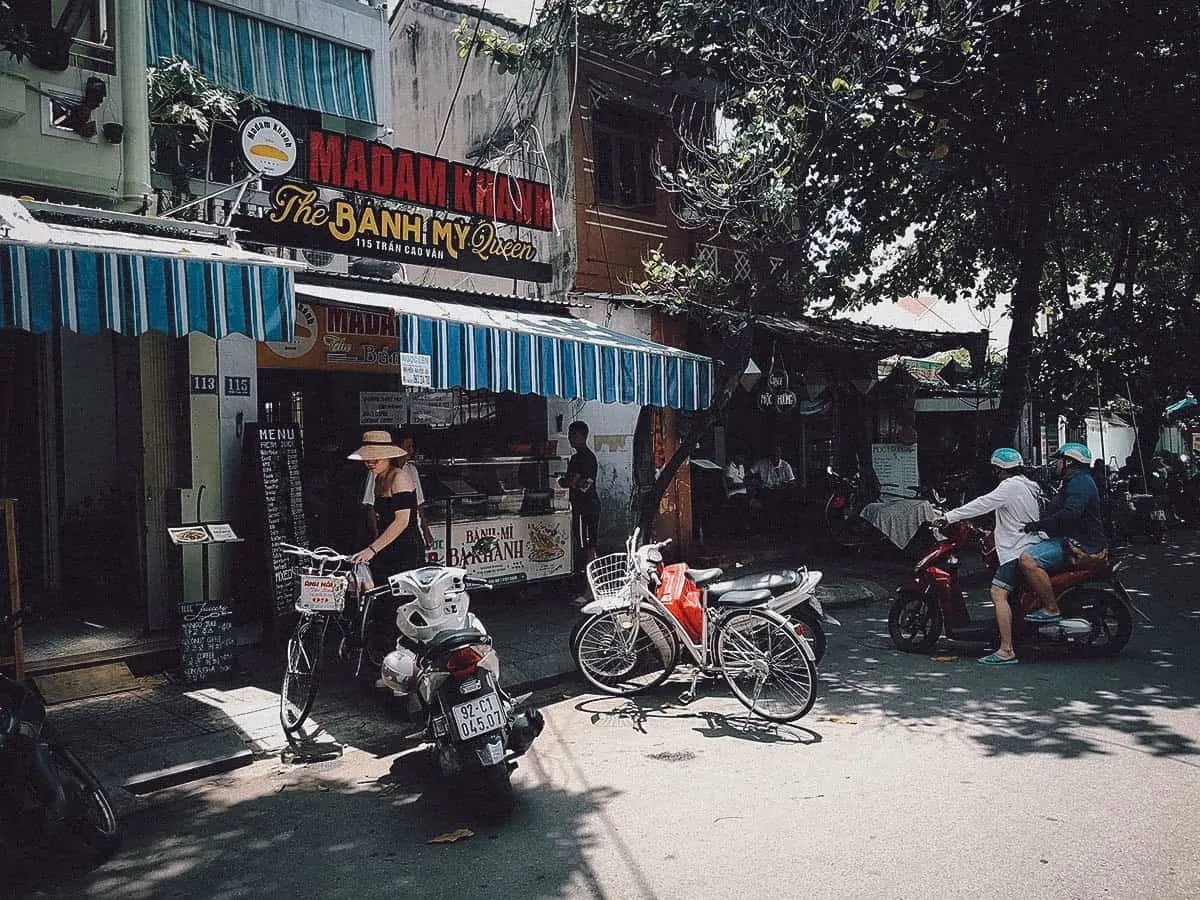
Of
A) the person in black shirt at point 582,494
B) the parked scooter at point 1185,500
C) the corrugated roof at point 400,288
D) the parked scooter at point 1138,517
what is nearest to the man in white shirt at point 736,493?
the person in black shirt at point 582,494

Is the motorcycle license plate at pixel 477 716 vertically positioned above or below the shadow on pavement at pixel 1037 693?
above

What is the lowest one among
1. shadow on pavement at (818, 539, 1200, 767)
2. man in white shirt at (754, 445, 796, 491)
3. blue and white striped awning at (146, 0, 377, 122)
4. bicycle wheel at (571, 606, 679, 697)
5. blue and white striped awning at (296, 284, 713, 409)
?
shadow on pavement at (818, 539, 1200, 767)

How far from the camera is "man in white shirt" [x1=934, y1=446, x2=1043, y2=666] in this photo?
7.51m

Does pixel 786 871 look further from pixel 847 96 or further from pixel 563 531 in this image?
pixel 847 96

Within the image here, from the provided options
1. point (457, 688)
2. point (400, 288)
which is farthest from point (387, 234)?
point (457, 688)

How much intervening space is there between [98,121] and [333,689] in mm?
5046

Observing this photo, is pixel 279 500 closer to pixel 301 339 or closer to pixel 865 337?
pixel 301 339

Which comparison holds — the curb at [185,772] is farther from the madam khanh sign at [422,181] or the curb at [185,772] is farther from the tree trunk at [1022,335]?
the tree trunk at [1022,335]

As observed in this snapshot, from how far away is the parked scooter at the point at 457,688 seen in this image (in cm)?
455

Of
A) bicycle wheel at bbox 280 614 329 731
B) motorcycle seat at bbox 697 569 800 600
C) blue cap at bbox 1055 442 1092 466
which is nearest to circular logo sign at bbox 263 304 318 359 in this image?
bicycle wheel at bbox 280 614 329 731

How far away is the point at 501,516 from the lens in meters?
10.1

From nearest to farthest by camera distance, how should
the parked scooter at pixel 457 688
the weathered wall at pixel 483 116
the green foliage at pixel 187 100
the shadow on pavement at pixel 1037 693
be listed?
the parked scooter at pixel 457 688 → the shadow on pavement at pixel 1037 693 → the green foliage at pixel 187 100 → the weathered wall at pixel 483 116

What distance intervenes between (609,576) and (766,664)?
142cm

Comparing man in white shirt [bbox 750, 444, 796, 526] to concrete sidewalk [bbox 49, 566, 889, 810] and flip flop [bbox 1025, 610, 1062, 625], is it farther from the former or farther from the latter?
flip flop [bbox 1025, 610, 1062, 625]
